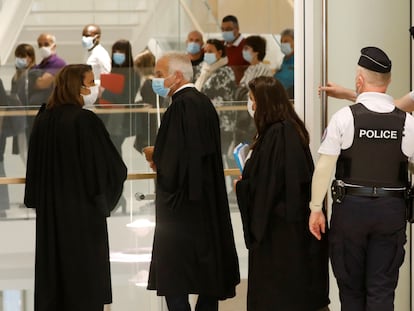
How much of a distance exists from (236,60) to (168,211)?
1021 millimetres

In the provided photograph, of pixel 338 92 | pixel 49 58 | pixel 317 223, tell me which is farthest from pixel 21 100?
pixel 317 223

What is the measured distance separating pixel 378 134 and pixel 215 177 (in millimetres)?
1276

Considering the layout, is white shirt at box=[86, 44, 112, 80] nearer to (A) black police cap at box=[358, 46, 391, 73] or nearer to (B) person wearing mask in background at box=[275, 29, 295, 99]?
(B) person wearing mask in background at box=[275, 29, 295, 99]

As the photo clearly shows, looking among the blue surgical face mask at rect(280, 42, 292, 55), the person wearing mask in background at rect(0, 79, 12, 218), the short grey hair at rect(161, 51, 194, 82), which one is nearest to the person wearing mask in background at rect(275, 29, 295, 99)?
the blue surgical face mask at rect(280, 42, 292, 55)

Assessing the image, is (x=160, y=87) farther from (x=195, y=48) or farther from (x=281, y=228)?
(x=281, y=228)

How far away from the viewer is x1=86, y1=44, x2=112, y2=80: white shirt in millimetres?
6078

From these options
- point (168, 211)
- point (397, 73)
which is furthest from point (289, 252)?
point (397, 73)

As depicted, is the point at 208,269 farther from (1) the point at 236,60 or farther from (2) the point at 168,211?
(1) the point at 236,60

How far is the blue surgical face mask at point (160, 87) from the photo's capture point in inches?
225

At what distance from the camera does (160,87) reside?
18.8 feet

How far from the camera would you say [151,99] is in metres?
5.87

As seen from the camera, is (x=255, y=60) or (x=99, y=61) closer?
(x=255, y=60)

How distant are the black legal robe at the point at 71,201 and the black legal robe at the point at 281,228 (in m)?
0.87

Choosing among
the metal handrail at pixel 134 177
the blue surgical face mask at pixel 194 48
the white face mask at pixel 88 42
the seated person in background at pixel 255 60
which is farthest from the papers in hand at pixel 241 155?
the white face mask at pixel 88 42
